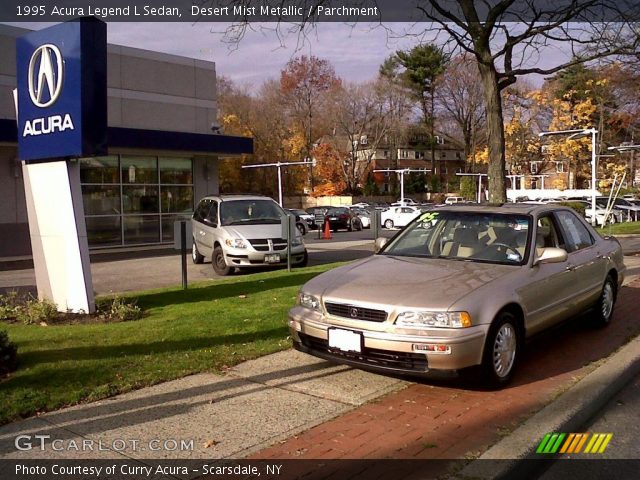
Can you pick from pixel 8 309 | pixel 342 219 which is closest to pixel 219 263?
pixel 8 309

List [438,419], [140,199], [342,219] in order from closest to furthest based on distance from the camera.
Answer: [438,419] → [140,199] → [342,219]

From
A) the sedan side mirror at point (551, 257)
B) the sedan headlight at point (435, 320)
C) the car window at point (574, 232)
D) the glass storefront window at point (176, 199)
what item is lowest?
the sedan headlight at point (435, 320)

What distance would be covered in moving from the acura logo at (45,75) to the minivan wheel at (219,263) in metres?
6.11

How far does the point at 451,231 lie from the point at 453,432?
2.70m

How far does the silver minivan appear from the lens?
13508mm

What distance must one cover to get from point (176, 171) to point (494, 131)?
14.6 meters

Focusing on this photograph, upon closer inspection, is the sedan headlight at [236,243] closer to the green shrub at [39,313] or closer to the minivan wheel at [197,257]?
the minivan wheel at [197,257]

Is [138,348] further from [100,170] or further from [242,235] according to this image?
[100,170]

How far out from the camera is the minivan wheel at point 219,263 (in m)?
13.8

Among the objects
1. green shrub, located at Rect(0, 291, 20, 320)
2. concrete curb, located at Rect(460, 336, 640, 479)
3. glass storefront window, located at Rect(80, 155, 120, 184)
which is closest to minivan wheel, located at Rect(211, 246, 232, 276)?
green shrub, located at Rect(0, 291, 20, 320)

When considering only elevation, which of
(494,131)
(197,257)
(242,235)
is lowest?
(197,257)

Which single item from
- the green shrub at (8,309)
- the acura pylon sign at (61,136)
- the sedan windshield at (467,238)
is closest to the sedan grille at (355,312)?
the sedan windshield at (467,238)

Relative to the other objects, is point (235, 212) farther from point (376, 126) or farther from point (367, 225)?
point (376, 126)

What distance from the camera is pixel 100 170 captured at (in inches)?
821
